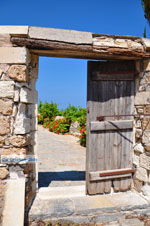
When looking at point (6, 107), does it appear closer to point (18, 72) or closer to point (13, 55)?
point (18, 72)

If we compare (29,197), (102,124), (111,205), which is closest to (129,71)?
(102,124)

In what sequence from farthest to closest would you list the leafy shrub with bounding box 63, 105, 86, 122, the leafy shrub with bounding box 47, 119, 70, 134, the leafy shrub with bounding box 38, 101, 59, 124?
the leafy shrub with bounding box 38, 101, 59, 124
the leafy shrub with bounding box 47, 119, 70, 134
the leafy shrub with bounding box 63, 105, 86, 122

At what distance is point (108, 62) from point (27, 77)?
4.58 feet

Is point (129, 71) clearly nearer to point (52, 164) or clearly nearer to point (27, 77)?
point (27, 77)

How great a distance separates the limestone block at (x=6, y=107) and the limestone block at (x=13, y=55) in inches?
21.7

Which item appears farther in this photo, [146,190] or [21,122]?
[146,190]

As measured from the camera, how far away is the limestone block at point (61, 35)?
2.58 meters

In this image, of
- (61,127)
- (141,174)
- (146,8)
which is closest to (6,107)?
(141,174)

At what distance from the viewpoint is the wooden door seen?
10.1ft

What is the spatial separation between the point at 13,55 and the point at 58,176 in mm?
2825

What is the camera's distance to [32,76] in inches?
115

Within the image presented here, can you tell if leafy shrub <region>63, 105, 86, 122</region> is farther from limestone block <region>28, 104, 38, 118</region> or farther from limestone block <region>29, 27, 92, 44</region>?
limestone block <region>29, 27, 92, 44</region>

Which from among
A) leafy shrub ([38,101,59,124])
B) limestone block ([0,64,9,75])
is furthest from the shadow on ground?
leafy shrub ([38,101,59,124])

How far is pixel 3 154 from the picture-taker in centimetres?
250
